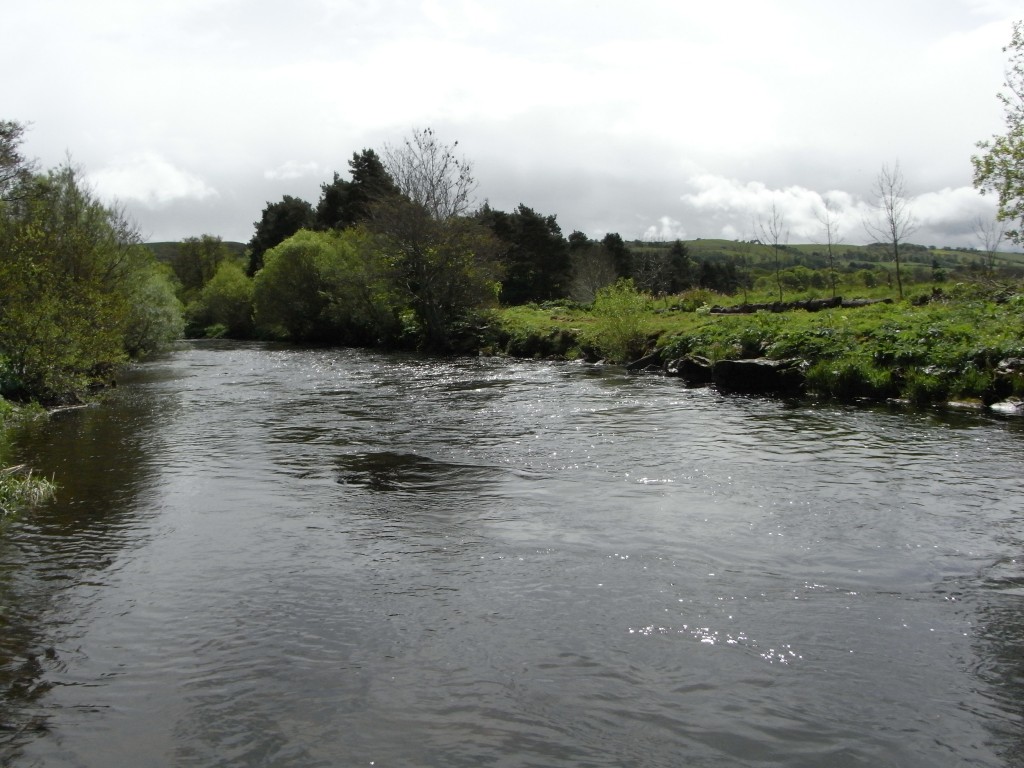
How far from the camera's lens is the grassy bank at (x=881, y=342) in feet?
63.7

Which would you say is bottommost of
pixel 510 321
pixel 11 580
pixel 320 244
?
pixel 11 580

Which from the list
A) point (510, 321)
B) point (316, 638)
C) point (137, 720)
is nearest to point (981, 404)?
point (316, 638)

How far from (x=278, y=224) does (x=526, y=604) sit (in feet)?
298

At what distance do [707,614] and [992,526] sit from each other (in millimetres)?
4777

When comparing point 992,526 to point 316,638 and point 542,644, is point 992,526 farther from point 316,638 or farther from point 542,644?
point 316,638

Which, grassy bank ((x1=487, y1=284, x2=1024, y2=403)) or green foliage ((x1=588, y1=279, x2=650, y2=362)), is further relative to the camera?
green foliage ((x1=588, y1=279, x2=650, y2=362))

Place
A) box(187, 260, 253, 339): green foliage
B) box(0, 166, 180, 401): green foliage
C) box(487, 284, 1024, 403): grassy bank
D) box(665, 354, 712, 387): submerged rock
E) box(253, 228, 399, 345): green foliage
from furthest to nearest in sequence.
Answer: box(187, 260, 253, 339): green foliage
box(253, 228, 399, 345): green foliage
box(665, 354, 712, 387): submerged rock
box(0, 166, 180, 401): green foliage
box(487, 284, 1024, 403): grassy bank

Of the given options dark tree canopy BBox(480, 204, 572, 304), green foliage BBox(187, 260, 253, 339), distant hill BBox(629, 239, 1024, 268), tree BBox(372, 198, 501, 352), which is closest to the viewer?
tree BBox(372, 198, 501, 352)

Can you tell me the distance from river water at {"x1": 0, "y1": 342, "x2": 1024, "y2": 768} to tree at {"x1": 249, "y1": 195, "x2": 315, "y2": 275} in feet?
256

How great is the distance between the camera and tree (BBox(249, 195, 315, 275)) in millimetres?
90312

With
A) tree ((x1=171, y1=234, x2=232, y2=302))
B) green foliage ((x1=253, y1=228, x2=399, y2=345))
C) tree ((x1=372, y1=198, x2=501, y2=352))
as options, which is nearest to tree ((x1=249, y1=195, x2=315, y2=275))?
tree ((x1=171, y1=234, x2=232, y2=302))

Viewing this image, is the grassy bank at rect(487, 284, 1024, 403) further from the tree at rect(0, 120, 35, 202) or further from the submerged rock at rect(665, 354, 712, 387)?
the tree at rect(0, 120, 35, 202)

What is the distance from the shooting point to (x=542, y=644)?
7.03 m

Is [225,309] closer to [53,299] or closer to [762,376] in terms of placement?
[53,299]
